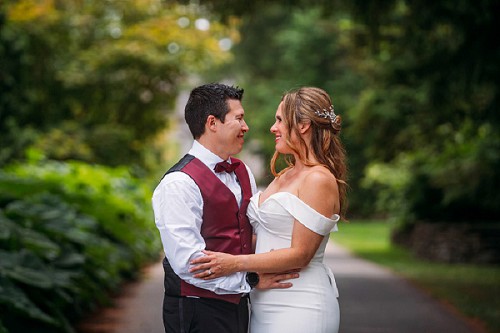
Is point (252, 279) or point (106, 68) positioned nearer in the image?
point (252, 279)

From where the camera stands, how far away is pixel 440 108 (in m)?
15.7

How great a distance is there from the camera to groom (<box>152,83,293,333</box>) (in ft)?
13.5

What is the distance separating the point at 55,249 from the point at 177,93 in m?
24.2

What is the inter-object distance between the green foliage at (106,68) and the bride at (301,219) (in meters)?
22.1

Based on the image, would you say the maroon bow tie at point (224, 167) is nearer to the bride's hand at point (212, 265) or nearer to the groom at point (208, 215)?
the groom at point (208, 215)

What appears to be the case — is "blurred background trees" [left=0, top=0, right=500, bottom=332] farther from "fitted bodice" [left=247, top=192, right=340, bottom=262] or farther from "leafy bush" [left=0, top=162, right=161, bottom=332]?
"fitted bodice" [left=247, top=192, right=340, bottom=262]

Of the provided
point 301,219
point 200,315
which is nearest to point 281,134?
point 301,219

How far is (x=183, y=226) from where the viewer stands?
13.3 ft

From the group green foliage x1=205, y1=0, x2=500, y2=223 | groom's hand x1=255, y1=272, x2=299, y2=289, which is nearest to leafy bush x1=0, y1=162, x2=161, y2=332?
groom's hand x1=255, y1=272, x2=299, y2=289

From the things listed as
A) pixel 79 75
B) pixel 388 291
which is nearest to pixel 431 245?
pixel 388 291

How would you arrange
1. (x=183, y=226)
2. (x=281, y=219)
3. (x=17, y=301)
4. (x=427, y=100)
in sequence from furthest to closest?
(x=427, y=100)
(x=17, y=301)
(x=281, y=219)
(x=183, y=226)

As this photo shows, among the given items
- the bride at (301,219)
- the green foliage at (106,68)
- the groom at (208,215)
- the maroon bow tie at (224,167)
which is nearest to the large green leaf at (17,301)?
the groom at (208,215)

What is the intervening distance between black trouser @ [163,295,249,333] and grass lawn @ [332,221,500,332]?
756 cm

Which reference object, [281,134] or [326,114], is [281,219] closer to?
[281,134]
